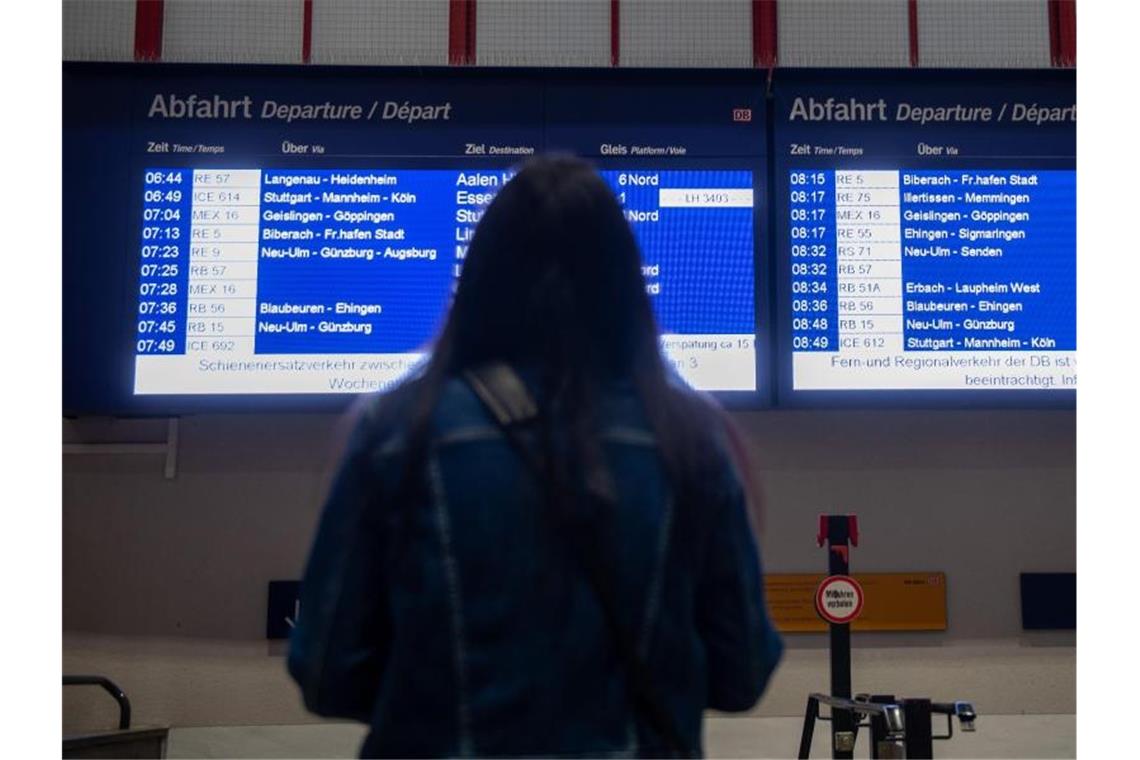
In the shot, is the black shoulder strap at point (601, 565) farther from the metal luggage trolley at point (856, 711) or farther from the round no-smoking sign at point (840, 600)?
the round no-smoking sign at point (840, 600)

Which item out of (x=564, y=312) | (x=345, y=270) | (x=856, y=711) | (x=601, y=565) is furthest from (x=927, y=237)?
(x=601, y=565)

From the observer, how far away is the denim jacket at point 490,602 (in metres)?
1.13

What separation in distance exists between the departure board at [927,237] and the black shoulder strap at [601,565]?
2.46 metres

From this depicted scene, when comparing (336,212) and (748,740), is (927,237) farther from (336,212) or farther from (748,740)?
(336,212)

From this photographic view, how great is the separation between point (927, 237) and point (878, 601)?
51.9 inches

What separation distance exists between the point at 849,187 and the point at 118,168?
2.58m

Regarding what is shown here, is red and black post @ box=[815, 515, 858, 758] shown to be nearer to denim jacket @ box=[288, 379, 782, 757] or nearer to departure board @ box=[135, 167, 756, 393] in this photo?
departure board @ box=[135, 167, 756, 393]

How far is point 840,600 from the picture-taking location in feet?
10.8

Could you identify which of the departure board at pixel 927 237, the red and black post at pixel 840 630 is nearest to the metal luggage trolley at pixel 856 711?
the red and black post at pixel 840 630

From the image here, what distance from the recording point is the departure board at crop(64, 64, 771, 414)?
11.5 feet

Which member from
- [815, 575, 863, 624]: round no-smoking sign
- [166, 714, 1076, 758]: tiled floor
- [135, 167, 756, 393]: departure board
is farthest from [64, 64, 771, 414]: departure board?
[166, 714, 1076, 758]: tiled floor

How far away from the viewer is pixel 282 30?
4000mm

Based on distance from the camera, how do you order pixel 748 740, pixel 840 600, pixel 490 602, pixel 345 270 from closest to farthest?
pixel 490 602
pixel 840 600
pixel 345 270
pixel 748 740

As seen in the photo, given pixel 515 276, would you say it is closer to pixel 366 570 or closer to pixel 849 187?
pixel 366 570
